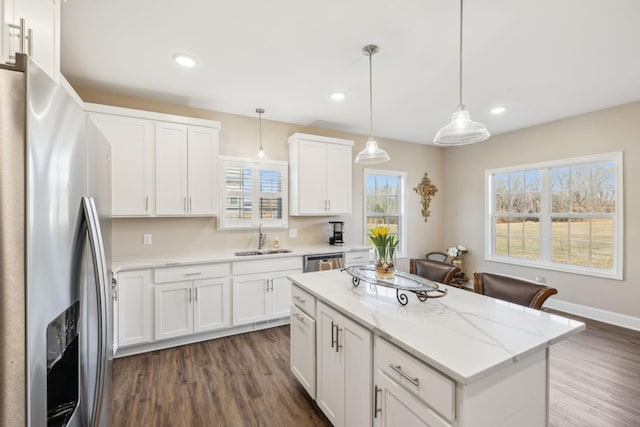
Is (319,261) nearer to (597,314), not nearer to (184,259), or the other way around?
(184,259)

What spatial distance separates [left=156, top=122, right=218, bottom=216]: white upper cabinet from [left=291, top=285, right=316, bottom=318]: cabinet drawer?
5.74 feet

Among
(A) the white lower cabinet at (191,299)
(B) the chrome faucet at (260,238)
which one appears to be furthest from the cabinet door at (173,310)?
(B) the chrome faucet at (260,238)

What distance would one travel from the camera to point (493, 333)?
1311 millimetres

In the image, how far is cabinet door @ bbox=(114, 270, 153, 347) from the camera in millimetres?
2729

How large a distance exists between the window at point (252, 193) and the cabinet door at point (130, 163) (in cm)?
84

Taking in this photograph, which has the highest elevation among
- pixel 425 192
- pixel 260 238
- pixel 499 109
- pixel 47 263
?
pixel 499 109

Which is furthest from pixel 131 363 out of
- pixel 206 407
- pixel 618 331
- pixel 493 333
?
pixel 618 331

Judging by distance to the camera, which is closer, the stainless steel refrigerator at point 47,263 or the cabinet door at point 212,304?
the stainless steel refrigerator at point 47,263

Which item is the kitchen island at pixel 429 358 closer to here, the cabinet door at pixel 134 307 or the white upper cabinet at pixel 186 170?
the cabinet door at pixel 134 307

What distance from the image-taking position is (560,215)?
420cm

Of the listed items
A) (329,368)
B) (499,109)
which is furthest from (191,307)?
(499,109)

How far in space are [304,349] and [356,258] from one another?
2.08 m

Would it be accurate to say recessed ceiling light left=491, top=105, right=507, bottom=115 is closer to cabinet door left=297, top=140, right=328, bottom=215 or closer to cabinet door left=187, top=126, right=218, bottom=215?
cabinet door left=297, top=140, right=328, bottom=215

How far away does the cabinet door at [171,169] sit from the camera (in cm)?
317
